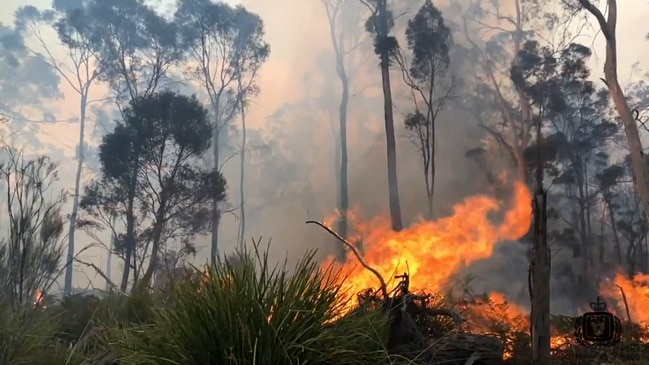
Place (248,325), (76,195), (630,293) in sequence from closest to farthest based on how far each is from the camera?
(248,325), (630,293), (76,195)

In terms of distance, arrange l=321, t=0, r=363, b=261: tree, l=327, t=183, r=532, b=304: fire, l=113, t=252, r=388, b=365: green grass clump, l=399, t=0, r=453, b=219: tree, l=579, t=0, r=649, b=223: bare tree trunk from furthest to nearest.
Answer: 1. l=321, t=0, r=363, b=261: tree
2. l=399, t=0, r=453, b=219: tree
3. l=327, t=183, r=532, b=304: fire
4. l=579, t=0, r=649, b=223: bare tree trunk
5. l=113, t=252, r=388, b=365: green grass clump

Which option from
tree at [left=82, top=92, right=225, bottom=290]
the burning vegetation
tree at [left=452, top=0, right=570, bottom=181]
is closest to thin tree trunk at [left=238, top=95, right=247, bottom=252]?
the burning vegetation

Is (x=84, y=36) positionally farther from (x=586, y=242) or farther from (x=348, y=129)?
(x=586, y=242)

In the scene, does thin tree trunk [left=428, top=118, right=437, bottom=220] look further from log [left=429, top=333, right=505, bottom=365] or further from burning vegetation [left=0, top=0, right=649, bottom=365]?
log [left=429, top=333, right=505, bottom=365]

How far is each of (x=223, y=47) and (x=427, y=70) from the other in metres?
5.44

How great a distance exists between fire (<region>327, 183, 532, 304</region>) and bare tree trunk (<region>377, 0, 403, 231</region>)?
29 cm

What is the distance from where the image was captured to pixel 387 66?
12.7m

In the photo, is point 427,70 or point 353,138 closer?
point 427,70

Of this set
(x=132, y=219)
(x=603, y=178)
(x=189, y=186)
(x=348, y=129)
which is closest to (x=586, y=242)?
(x=603, y=178)

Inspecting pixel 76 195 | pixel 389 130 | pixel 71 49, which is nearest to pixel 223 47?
pixel 71 49

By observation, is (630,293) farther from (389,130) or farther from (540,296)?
(540,296)

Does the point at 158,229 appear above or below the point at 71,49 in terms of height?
below

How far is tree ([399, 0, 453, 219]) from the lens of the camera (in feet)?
41.3

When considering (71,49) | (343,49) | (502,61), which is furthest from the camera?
(71,49)
